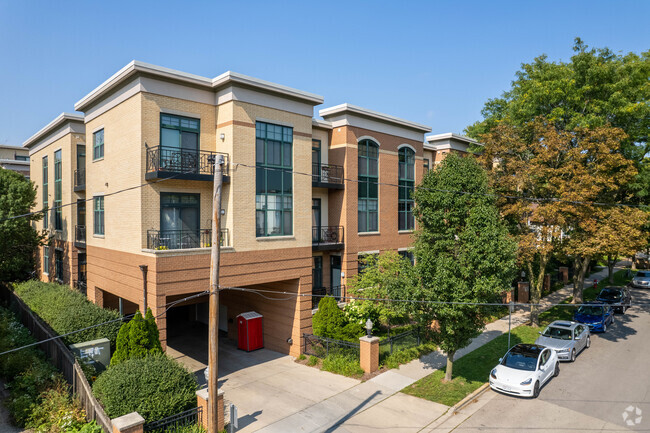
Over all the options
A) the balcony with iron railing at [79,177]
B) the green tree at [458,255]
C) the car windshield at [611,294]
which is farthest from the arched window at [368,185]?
the car windshield at [611,294]

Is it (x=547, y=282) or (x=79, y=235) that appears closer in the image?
(x=79, y=235)

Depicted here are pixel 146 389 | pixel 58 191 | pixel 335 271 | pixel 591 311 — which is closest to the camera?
pixel 146 389

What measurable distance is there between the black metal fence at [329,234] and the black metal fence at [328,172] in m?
2.62

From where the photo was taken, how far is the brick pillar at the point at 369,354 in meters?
17.2

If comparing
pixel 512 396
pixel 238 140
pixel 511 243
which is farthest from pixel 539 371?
pixel 238 140

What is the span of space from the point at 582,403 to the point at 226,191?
50.8ft

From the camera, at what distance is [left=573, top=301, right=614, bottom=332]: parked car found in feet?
76.6

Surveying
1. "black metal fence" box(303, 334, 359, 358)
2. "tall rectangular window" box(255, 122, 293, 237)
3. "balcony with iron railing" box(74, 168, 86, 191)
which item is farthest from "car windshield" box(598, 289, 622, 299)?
"balcony with iron railing" box(74, 168, 86, 191)

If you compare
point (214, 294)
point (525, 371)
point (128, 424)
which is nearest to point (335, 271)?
point (525, 371)

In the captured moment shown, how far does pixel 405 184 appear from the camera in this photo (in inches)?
1064

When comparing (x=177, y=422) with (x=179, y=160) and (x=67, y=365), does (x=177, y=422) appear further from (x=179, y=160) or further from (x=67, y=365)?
(x=179, y=160)

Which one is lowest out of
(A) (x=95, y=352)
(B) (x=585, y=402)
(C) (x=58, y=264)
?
(B) (x=585, y=402)

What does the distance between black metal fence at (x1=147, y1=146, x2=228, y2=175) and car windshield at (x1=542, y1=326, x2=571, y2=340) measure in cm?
1700

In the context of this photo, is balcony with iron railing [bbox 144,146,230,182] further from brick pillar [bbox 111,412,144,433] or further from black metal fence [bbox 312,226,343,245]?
brick pillar [bbox 111,412,144,433]
